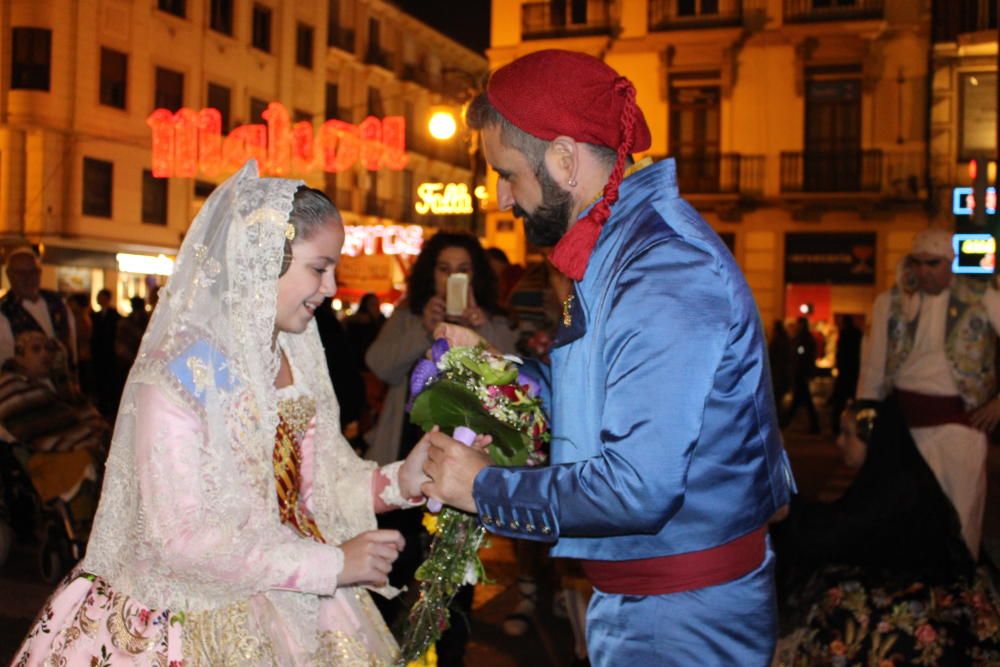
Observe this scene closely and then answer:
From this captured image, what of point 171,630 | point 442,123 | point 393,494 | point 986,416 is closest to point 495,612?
point 986,416

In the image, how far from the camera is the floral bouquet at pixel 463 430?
2.72 m

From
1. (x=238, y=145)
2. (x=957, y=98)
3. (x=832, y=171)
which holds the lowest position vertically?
(x=832, y=171)

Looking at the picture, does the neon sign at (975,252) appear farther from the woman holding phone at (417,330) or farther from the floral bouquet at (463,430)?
the floral bouquet at (463,430)

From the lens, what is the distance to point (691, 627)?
87.8 inches

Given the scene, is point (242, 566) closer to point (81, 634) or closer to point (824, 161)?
point (81, 634)

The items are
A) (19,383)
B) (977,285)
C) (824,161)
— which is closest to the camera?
(977,285)

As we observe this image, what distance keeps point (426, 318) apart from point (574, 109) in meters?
3.45

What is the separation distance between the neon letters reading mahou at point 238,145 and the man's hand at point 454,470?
2432cm

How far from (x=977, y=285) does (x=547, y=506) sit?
436 cm

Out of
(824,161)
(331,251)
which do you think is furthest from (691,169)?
(331,251)

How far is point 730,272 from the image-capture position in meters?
2.23

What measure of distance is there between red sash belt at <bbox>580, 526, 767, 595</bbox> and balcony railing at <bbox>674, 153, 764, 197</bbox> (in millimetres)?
25691

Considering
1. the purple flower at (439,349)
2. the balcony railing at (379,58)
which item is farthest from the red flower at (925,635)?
the balcony railing at (379,58)

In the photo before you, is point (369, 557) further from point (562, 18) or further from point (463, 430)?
point (562, 18)
